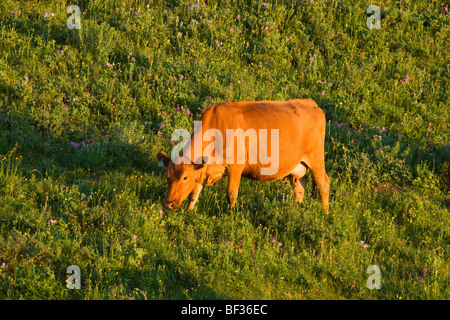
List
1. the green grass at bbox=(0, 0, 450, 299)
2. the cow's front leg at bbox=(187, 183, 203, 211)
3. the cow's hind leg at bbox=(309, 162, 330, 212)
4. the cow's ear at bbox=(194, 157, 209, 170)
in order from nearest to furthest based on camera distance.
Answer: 1. the green grass at bbox=(0, 0, 450, 299)
2. the cow's ear at bbox=(194, 157, 209, 170)
3. the cow's front leg at bbox=(187, 183, 203, 211)
4. the cow's hind leg at bbox=(309, 162, 330, 212)

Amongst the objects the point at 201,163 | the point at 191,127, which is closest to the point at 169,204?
the point at 201,163

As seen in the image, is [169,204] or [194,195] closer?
[169,204]

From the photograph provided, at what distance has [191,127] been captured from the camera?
10914 millimetres

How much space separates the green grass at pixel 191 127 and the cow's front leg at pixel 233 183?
0.86ft

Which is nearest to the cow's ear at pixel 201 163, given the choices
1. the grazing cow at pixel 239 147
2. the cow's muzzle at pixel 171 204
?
the grazing cow at pixel 239 147

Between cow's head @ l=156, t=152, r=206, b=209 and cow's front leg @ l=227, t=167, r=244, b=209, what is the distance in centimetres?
39

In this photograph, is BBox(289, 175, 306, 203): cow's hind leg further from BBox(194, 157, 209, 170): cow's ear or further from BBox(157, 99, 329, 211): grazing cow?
BBox(194, 157, 209, 170): cow's ear

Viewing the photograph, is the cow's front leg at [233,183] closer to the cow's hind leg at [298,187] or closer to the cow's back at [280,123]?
the cow's back at [280,123]

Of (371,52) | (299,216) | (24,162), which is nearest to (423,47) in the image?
(371,52)

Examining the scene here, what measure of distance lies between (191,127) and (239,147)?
280cm

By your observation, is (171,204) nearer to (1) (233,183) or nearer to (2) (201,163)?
(2) (201,163)

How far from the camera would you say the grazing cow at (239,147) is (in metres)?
8.20

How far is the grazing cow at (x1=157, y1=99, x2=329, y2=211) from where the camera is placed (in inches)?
323

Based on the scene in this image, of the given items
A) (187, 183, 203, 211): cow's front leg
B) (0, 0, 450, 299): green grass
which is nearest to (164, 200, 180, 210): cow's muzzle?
(0, 0, 450, 299): green grass
